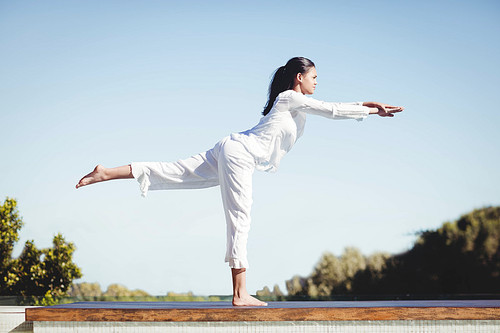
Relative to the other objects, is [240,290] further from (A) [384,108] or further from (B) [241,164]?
(A) [384,108]

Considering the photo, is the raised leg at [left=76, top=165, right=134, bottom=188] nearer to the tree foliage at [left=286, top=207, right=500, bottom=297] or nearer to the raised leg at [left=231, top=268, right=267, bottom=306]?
the raised leg at [left=231, top=268, right=267, bottom=306]

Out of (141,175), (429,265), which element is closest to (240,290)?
(141,175)

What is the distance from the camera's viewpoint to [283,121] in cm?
354

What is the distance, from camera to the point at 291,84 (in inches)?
147

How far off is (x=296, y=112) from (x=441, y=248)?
10.3 metres

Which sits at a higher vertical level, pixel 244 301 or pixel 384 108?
pixel 384 108

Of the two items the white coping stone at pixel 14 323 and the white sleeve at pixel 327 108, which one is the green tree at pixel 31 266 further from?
the white sleeve at pixel 327 108

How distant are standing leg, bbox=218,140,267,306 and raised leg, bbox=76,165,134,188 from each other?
58 centimetres

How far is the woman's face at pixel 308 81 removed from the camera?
3.72 m

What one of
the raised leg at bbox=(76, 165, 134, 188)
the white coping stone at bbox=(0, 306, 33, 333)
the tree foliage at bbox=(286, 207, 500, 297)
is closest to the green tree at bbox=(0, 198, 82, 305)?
the white coping stone at bbox=(0, 306, 33, 333)

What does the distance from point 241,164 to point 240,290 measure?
776 millimetres

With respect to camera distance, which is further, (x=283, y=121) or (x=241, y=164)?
(x=283, y=121)

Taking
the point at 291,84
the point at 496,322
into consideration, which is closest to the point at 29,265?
the point at 291,84

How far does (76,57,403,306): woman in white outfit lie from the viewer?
3.37 metres
